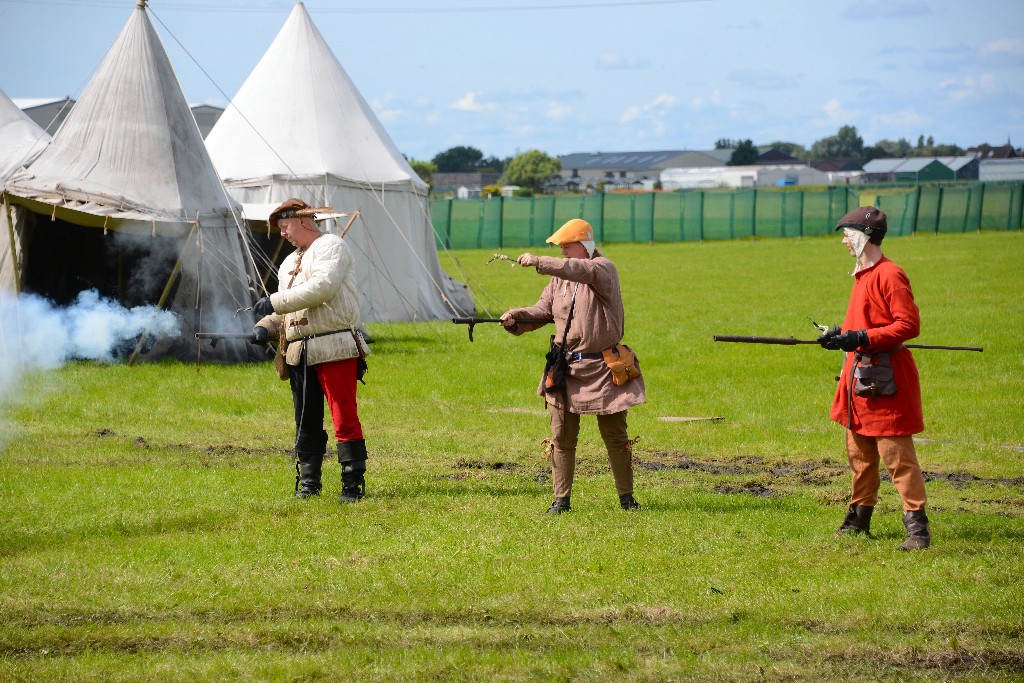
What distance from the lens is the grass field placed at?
5043 mm

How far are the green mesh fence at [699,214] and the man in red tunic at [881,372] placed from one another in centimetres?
3874

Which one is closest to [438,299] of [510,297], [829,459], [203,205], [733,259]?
[510,297]

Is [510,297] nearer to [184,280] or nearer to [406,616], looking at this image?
[184,280]

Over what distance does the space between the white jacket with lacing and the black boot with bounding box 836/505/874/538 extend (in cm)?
320

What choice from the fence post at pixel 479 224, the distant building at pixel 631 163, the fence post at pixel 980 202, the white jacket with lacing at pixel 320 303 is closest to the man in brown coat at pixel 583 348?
the white jacket with lacing at pixel 320 303

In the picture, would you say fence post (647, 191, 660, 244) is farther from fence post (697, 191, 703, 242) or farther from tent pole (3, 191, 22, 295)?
tent pole (3, 191, 22, 295)

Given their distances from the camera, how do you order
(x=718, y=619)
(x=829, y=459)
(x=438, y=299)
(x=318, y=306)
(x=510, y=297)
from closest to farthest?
(x=718, y=619), (x=318, y=306), (x=829, y=459), (x=438, y=299), (x=510, y=297)

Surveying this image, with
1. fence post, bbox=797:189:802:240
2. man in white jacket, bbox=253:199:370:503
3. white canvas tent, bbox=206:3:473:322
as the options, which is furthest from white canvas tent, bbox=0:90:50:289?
fence post, bbox=797:189:802:240

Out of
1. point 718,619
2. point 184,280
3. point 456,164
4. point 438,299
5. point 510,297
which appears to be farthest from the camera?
point 456,164

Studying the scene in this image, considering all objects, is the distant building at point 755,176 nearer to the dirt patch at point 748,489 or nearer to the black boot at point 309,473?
the dirt patch at point 748,489

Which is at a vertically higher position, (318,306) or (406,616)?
(318,306)

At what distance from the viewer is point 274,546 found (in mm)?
6793

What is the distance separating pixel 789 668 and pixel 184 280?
1178 cm

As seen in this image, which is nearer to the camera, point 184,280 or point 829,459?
point 829,459
